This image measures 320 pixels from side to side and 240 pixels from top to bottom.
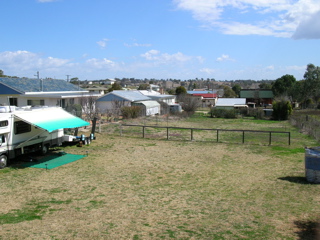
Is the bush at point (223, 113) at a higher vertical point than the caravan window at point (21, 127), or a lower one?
lower

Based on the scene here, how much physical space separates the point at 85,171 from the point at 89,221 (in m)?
5.78

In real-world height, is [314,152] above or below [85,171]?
above

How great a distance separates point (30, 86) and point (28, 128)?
2081 centimetres

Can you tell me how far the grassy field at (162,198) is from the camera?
7.94 m

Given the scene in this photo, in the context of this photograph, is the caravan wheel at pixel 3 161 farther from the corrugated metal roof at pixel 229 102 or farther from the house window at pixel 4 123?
the corrugated metal roof at pixel 229 102

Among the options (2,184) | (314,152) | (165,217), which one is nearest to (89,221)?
(165,217)

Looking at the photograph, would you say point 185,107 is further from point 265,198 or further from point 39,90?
point 265,198

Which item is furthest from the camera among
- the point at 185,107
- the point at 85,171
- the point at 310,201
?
the point at 185,107

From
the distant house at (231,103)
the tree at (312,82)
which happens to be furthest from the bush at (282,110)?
the tree at (312,82)

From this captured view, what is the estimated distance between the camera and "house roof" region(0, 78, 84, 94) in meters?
31.6

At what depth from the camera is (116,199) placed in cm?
1045

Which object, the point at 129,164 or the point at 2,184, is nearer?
the point at 2,184

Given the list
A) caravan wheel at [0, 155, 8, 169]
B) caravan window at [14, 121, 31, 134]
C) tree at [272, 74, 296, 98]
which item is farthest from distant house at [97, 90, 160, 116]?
tree at [272, 74, 296, 98]

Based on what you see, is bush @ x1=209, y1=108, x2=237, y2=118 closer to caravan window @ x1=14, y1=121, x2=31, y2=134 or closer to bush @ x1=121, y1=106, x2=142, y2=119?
bush @ x1=121, y1=106, x2=142, y2=119
